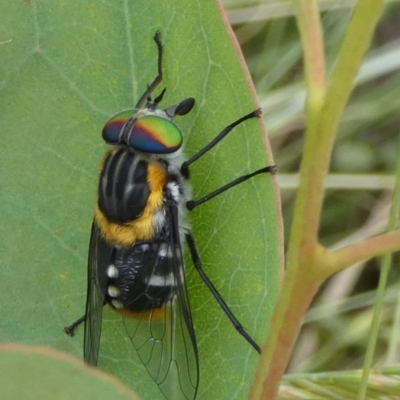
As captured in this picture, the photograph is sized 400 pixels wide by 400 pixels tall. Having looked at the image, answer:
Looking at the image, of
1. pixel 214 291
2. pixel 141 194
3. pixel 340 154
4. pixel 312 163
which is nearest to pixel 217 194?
pixel 214 291

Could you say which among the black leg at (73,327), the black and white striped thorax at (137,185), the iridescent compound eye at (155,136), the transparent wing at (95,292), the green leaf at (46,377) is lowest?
the green leaf at (46,377)

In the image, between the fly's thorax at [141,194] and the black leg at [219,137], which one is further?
the fly's thorax at [141,194]

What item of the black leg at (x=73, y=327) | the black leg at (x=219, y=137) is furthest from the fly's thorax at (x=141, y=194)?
the black leg at (x=73, y=327)

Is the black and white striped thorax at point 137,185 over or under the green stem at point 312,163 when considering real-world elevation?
over

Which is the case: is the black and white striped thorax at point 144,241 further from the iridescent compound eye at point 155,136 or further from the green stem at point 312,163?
the green stem at point 312,163

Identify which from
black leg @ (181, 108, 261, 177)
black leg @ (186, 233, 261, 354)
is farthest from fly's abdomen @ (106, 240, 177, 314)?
black leg @ (181, 108, 261, 177)

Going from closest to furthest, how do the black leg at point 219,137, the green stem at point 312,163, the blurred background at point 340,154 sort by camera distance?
the green stem at point 312,163 < the black leg at point 219,137 < the blurred background at point 340,154

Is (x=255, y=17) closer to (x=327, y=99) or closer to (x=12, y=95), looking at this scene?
(x=12, y=95)

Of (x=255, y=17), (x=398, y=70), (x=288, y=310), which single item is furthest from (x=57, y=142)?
(x=398, y=70)
